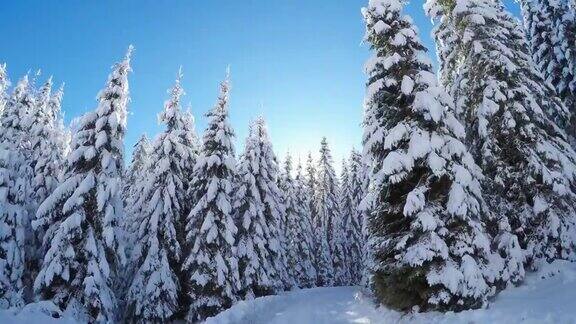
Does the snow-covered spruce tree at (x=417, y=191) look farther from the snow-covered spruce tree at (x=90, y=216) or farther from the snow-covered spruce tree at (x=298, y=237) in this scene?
the snow-covered spruce tree at (x=298, y=237)

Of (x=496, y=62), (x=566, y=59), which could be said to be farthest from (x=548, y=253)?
(x=566, y=59)

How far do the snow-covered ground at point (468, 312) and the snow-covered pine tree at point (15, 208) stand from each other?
1145 centimetres

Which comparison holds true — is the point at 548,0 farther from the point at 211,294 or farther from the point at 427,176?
the point at 211,294

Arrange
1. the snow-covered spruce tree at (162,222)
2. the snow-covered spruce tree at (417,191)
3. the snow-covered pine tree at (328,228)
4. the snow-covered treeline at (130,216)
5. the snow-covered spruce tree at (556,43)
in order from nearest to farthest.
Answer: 1. the snow-covered spruce tree at (417,191)
2. the snow-covered treeline at (130,216)
3. the snow-covered spruce tree at (162,222)
4. the snow-covered spruce tree at (556,43)
5. the snow-covered pine tree at (328,228)

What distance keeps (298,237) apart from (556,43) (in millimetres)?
26726

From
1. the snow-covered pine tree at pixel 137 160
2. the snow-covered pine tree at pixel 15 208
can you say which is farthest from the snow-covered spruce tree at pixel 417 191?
the snow-covered pine tree at pixel 137 160

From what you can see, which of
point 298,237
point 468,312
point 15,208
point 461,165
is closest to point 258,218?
point 15,208

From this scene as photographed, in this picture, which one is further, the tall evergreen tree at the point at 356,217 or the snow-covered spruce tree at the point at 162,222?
the tall evergreen tree at the point at 356,217

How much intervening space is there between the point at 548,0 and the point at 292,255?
94.3 feet

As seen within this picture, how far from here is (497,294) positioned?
15117 millimetres

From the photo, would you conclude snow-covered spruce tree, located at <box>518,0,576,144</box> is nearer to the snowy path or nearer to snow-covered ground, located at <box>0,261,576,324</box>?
snow-covered ground, located at <box>0,261,576,324</box>

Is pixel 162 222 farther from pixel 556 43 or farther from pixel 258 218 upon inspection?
pixel 556 43

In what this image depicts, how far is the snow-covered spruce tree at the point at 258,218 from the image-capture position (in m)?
28.2

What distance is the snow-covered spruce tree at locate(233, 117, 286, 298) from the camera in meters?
28.2
